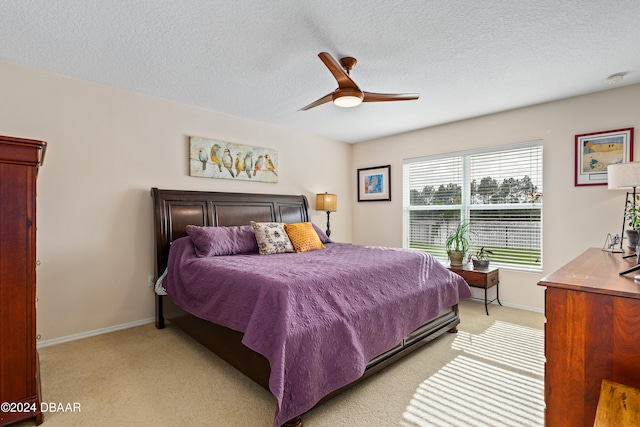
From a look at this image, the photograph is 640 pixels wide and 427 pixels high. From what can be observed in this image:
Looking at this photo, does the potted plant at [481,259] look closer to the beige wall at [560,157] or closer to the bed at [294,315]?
the beige wall at [560,157]

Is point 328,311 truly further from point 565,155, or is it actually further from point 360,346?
point 565,155

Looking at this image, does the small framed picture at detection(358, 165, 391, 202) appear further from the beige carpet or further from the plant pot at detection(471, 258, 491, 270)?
the beige carpet

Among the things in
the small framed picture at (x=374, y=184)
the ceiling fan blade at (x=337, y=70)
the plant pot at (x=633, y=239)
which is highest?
the ceiling fan blade at (x=337, y=70)

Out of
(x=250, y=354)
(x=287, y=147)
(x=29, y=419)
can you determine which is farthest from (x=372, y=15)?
(x=29, y=419)

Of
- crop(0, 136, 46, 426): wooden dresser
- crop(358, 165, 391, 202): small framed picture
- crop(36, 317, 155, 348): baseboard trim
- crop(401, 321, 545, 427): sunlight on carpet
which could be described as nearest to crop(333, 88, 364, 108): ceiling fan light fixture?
crop(0, 136, 46, 426): wooden dresser

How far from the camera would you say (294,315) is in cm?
166

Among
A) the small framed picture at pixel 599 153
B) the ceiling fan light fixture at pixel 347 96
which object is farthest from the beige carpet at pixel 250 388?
the ceiling fan light fixture at pixel 347 96

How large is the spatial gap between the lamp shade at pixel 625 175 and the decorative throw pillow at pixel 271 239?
2803mm

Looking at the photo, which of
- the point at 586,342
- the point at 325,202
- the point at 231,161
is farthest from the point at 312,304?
the point at 325,202

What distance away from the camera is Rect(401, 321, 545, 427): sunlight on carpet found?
5.67 ft

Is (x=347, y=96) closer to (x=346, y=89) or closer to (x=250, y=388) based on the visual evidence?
(x=346, y=89)

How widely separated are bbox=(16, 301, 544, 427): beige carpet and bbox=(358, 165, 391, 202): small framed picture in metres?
2.80

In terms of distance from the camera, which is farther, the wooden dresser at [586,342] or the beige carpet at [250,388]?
the beige carpet at [250,388]

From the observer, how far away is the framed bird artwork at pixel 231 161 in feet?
11.9
